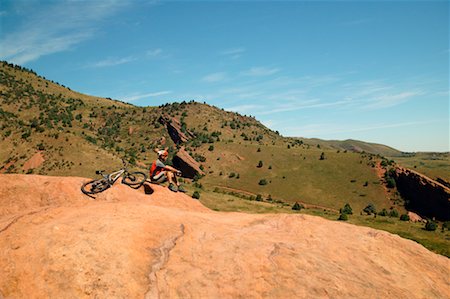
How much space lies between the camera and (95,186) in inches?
650

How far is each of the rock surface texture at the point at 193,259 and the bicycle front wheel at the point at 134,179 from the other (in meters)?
7.24

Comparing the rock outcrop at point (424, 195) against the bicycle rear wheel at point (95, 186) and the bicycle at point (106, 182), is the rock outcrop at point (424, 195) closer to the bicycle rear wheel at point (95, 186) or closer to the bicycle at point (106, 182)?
the bicycle at point (106, 182)

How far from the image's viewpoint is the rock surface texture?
290 inches

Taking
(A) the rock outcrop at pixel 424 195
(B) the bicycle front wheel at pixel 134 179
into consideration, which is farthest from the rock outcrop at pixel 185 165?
(B) the bicycle front wheel at pixel 134 179

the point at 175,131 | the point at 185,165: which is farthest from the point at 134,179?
the point at 175,131

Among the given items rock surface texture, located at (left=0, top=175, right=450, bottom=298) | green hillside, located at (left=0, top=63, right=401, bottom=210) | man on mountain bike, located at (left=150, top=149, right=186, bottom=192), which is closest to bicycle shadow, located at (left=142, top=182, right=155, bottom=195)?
man on mountain bike, located at (left=150, top=149, right=186, bottom=192)

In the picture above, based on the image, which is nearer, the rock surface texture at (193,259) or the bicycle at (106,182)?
the rock surface texture at (193,259)

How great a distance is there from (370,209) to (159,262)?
250 feet

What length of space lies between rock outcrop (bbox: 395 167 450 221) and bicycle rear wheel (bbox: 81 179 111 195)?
79413mm

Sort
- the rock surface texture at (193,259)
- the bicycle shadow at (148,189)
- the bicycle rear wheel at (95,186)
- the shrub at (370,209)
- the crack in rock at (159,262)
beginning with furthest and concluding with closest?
the shrub at (370,209)
the bicycle shadow at (148,189)
the bicycle rear wheel at (95,186)
the rock surface texture at (193,259)
the crack in rock at (159,262)

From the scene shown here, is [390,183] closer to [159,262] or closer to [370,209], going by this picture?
[370,209]

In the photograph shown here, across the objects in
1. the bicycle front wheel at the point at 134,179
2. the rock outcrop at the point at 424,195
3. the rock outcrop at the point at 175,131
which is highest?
the rock outcrop at the point at 175,131

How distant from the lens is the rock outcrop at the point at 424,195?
233ft

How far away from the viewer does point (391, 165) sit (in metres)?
93.8
